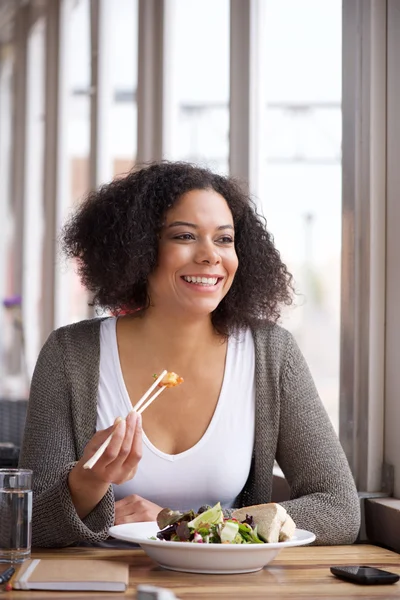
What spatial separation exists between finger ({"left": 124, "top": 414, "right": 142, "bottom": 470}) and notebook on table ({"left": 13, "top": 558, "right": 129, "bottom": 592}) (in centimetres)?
18

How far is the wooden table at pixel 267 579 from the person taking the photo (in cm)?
156

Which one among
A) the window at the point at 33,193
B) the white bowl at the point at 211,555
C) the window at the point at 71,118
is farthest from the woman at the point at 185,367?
the window at the point at 33,193

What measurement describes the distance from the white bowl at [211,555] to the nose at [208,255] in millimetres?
744

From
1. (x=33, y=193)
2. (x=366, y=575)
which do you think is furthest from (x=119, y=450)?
(x=33, y=193)

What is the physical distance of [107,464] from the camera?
182cm

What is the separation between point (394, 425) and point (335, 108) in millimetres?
884

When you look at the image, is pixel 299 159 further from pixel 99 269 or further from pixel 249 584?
pixel 249 584

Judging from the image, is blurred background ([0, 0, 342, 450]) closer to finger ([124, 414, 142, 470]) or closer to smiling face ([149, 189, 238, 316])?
smiling face ([149, 189, 238, 316])

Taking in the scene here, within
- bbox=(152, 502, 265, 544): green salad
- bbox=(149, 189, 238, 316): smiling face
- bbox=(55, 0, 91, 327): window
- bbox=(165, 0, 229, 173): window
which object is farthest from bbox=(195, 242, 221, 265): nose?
bbox=(55, 0, 91, 327): window

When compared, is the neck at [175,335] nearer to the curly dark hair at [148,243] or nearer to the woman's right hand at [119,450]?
the curly dark hair at [148,243]

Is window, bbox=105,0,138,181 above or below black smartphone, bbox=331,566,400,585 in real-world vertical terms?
above

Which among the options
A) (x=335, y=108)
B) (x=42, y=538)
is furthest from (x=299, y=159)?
(x=42, y=538)

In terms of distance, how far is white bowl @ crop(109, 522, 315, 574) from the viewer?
166 centimetres

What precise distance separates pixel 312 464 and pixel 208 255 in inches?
20.3
